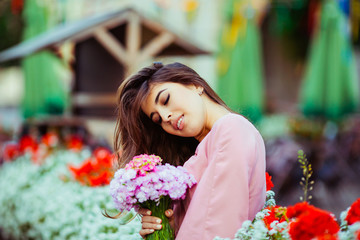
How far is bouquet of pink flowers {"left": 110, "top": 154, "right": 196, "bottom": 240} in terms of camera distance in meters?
1.83

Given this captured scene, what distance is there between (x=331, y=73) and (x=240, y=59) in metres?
1.43

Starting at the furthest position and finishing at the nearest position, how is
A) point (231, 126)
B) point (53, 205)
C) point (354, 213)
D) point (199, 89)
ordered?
point (53, 205) < point (199, 89) < point (231, 126) < point (354, 213)

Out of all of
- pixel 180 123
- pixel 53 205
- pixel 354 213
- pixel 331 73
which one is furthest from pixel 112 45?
pixel 354 213

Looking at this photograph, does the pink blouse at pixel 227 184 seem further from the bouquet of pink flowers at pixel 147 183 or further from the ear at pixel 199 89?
the ear at pixel 199 89

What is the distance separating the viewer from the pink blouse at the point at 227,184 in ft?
5.83

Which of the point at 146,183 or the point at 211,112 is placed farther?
the point at 211,112

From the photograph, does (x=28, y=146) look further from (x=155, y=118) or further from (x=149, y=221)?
(x=149, y=221)

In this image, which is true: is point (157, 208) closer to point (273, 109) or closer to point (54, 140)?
point (54, 140)

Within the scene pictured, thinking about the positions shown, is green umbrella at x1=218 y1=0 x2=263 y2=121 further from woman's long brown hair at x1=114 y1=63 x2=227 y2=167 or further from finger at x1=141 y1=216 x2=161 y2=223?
finger at x1=141 y1=216 x2=161 y2=223

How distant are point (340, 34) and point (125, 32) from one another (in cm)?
355

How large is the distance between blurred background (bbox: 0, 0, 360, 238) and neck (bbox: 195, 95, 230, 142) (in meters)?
4.13

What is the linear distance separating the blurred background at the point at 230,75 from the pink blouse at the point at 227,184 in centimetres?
430

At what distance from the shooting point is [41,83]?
28.7 feet

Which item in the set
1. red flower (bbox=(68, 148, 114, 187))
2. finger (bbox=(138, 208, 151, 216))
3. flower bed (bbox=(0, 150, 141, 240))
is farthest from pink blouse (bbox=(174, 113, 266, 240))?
red flower (bbox=(68, 148, 114, 187))
